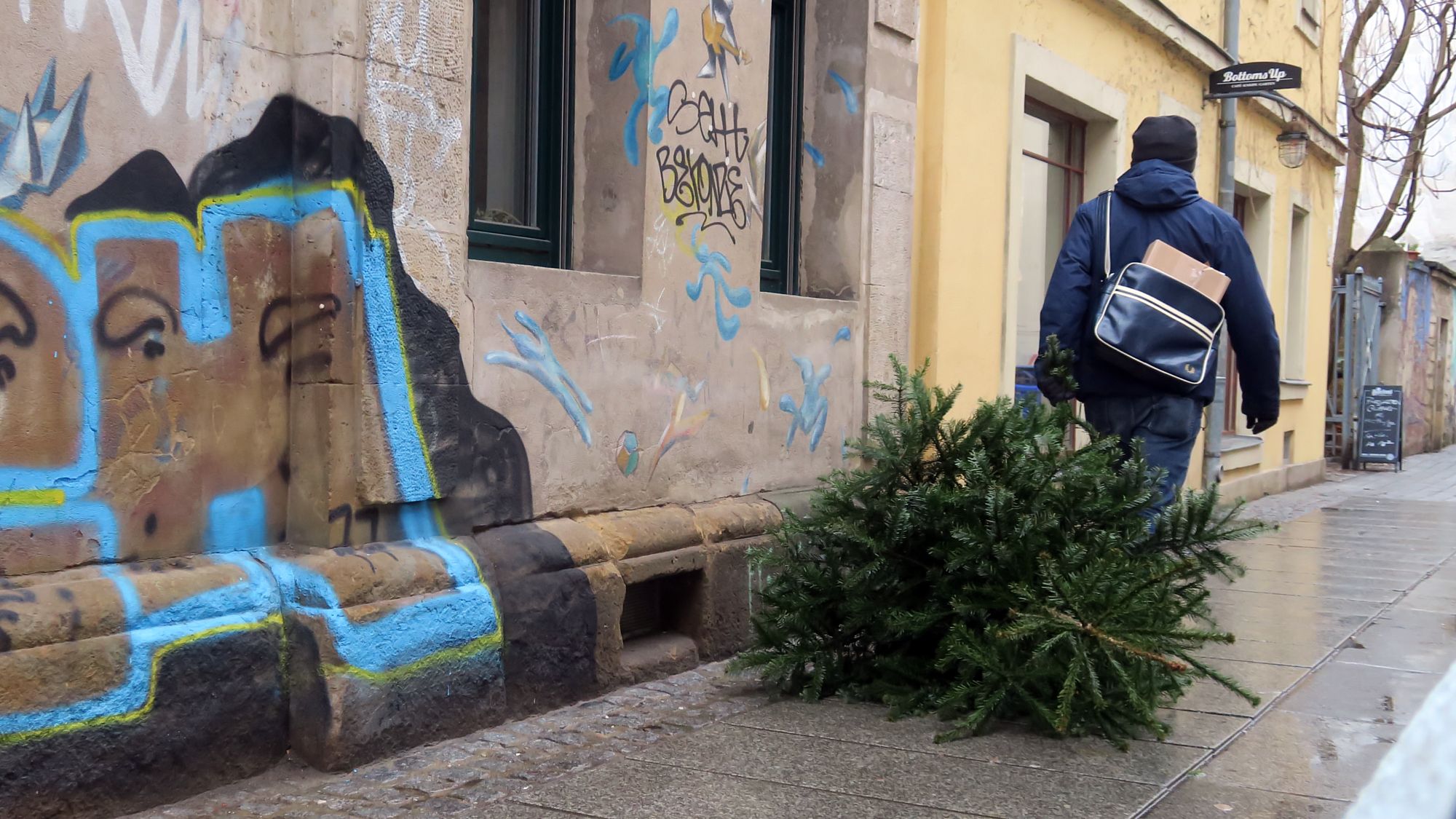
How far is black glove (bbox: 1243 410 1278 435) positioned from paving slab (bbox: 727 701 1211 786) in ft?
4.48

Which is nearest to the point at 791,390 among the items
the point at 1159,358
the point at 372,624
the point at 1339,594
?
the point at 1159,358

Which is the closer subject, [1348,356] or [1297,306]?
[1297,306]

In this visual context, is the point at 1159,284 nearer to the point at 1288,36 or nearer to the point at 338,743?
the point at 338,743

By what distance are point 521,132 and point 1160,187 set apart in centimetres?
243

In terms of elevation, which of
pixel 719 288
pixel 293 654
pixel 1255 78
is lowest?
pixel 293 654

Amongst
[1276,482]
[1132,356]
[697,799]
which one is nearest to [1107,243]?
[1132,356]

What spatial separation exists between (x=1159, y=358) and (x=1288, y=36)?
1063cm

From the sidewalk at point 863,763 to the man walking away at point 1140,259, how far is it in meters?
1.00

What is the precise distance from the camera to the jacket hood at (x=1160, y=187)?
5.06 m

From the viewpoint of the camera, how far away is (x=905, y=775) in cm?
372

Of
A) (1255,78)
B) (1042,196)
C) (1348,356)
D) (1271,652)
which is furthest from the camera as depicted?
(1348,356)

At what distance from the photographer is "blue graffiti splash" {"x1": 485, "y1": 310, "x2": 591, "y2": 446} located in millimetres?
4605

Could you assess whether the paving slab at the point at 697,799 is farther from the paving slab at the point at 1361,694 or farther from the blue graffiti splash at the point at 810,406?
the blue graffiti splash at the point at 810,406

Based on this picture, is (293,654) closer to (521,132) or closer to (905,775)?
(905,775)
